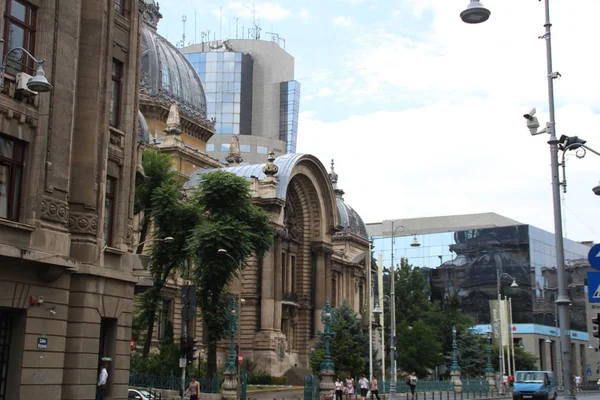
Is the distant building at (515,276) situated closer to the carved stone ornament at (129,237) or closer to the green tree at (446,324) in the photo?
the green tree at (446,324)

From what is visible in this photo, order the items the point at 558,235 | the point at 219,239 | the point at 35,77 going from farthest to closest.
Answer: the point at 219,239 → the point at 558,235 → the point at 35,77

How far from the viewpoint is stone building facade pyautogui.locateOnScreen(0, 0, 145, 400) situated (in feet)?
69.6

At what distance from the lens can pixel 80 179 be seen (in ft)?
79.7

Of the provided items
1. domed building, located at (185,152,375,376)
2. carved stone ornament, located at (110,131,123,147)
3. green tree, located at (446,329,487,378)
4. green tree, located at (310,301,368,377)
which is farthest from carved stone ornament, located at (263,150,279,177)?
carved stone ornament, located at (110,131,123,147)

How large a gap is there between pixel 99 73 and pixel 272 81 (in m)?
122

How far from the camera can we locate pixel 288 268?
230ft

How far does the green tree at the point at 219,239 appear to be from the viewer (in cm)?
4453

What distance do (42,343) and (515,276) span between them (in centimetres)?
9551

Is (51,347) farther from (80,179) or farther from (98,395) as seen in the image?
(80,179)

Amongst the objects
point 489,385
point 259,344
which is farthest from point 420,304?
point 259,344

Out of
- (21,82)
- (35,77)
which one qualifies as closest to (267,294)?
(21,82)

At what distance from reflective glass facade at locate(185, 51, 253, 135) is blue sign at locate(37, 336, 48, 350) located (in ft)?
389

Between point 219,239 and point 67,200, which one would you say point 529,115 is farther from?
point 219,239

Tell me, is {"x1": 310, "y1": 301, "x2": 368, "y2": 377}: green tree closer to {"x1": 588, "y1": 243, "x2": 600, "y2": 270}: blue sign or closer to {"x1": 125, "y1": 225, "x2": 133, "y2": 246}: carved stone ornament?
{"x1": 125, "y1": 225, "x2": 133, "y2": 246}: carved stone ornament
